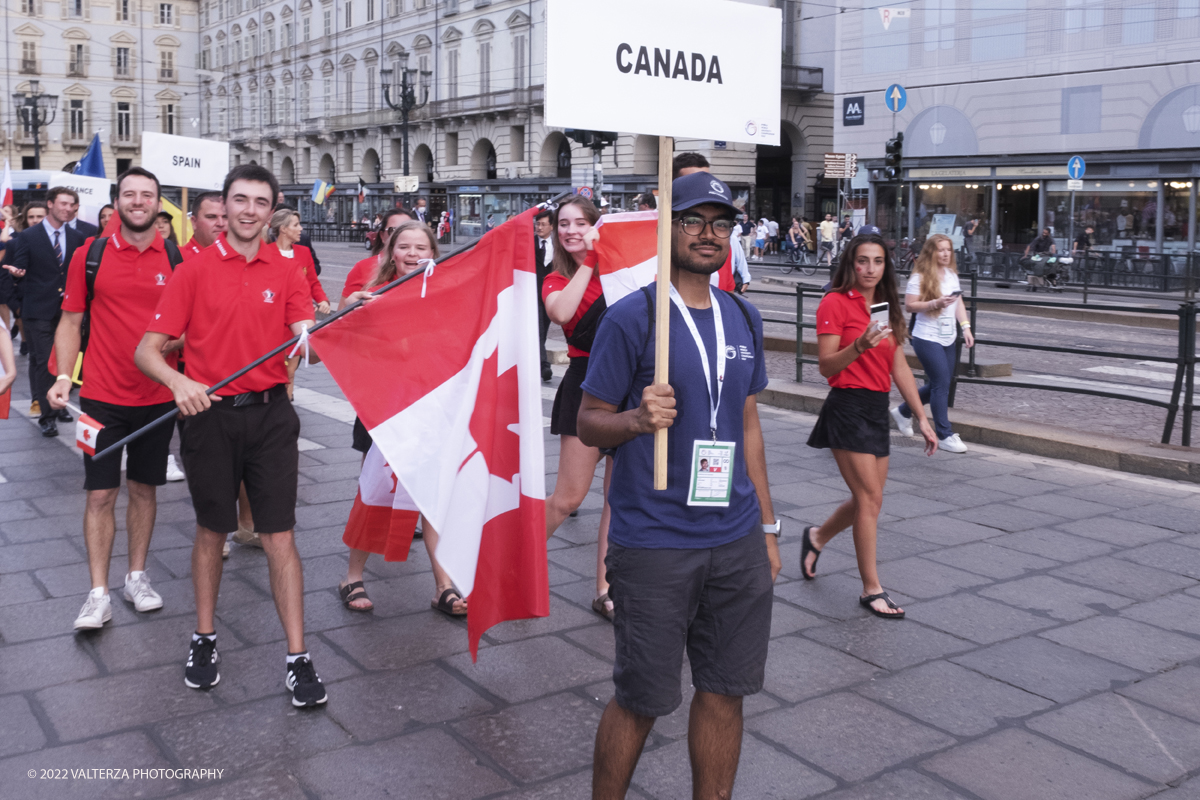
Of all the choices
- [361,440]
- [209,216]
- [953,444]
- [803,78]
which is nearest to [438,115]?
[803,78]

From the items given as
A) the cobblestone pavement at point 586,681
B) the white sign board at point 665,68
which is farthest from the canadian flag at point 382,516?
the white sign board at point 665,68

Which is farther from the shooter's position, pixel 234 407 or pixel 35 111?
pixel 35 111

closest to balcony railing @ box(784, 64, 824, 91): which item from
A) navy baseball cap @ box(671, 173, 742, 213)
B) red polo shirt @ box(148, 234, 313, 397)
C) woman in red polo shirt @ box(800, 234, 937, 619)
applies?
woman in red polo shirt @ box(800, 234, 937, 619)

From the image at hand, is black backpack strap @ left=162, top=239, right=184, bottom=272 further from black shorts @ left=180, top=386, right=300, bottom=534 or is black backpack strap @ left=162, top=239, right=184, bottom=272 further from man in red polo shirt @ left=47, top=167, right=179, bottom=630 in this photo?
black shorts @ left=180, top=386, right=300, bottom=534

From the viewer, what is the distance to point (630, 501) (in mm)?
2898

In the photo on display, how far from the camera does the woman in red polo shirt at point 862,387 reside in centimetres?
491

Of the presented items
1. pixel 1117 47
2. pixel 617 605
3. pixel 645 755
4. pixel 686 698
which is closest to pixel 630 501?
pixel 617 605

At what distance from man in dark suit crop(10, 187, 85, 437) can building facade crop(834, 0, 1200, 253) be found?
19473 millimetres

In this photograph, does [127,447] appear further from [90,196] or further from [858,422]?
[90,196]

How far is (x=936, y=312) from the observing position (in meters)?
8.65

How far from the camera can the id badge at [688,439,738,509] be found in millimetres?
2867

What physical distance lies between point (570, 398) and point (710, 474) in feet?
6.72

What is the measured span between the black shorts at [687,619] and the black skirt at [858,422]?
2.05 metres

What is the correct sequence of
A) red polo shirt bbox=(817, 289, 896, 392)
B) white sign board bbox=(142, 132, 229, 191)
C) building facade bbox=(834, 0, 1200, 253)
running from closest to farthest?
red polo shirt bbox=(817, 289, 896, 392) < white sign board bbox=(142, 132, 229, 191) < building facade bbox=(834, 0, 1200, 253)
